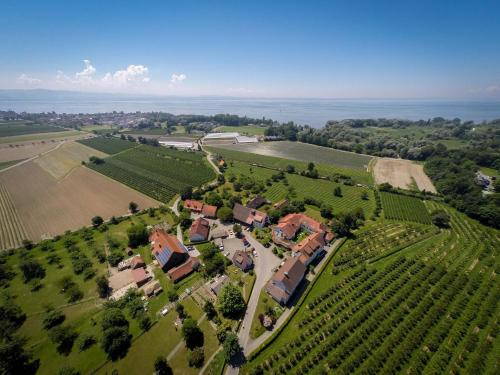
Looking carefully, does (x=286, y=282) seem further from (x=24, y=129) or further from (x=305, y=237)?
(x=24, y=129)

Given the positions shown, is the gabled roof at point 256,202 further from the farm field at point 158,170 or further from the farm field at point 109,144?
the farm field at point 109,144

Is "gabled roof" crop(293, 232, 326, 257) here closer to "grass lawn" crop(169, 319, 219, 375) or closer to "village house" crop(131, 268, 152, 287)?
"grass lawn" crop(169, 319, 219, 375)

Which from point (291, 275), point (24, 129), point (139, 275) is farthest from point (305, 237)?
point (24, 129)

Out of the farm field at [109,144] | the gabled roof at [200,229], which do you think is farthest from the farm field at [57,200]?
the farm field at [109,144]

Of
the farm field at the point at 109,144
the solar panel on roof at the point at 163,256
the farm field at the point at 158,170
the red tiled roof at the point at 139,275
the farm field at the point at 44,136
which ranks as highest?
the farm field at the point at 44,136

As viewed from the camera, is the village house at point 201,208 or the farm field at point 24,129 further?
the farm field at point 24,129

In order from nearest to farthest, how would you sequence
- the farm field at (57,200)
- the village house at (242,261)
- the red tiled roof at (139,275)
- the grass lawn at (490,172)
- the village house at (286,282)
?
the village house at (286,282) → the red tiled roof at (139,275) → the village house at (242,261) → the farm field at (57,200) → the grass lawn at (490,172)

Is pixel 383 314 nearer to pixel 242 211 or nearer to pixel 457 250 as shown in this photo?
pixel 457 250
